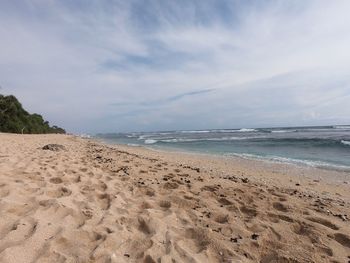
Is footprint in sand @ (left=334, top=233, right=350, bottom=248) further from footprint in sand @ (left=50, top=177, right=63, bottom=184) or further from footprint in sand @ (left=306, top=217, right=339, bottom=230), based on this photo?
footprint in sand @ (left=50, top=177, right=63, bottom=184)

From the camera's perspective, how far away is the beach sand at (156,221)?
3.18 meters

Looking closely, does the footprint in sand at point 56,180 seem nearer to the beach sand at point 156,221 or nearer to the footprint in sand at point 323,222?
the beach sand at point 156,221

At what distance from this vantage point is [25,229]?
133 inches

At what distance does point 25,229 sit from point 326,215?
12.9ft

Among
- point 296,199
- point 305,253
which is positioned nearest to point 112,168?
point 296,199

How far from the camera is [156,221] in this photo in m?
3.97

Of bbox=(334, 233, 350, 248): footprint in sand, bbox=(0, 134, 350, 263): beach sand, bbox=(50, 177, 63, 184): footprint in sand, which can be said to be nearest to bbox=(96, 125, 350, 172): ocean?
bbox=(0, 134, 350, 263): beach sand

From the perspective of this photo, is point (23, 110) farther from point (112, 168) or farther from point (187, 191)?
point (187, 191)

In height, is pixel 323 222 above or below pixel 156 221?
below

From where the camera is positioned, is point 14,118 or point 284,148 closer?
point 284,148

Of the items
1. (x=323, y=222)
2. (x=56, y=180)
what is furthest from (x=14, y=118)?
(x=323, y=222)

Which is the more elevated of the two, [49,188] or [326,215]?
[49,188]

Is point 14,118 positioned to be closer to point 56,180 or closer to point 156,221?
point 56,180

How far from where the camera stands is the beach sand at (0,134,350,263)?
3180mm
